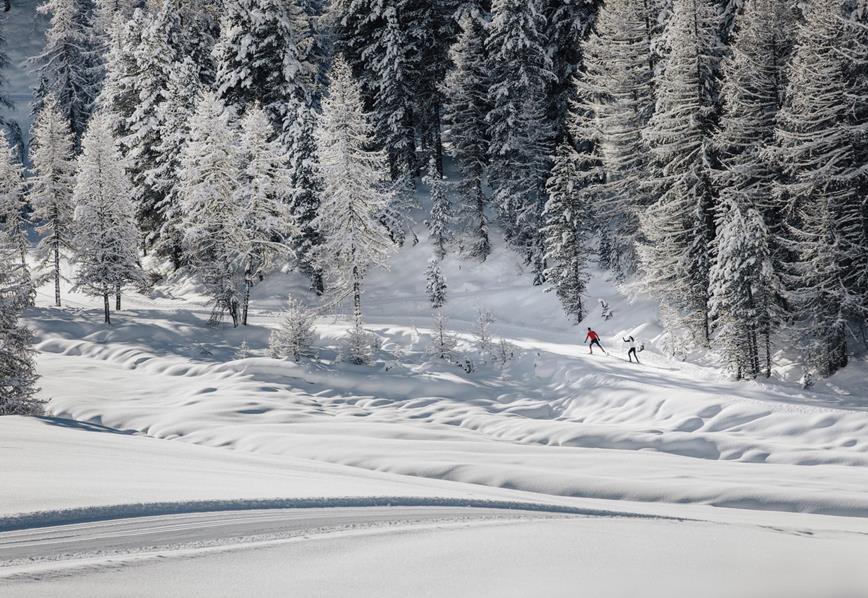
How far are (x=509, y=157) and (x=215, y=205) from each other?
17237mm

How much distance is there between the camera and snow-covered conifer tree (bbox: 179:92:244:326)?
30984mm

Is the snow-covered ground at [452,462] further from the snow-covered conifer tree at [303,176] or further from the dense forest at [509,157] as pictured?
the snow-covered conifer tree at [303,176]

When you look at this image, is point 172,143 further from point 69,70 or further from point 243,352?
point 69,70

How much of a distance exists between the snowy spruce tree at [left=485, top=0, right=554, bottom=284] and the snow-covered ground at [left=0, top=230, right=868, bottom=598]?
33.4 ft

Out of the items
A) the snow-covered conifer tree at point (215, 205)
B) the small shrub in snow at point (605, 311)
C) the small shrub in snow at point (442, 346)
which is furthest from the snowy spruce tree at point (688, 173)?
the snow-covered conifer tree at point (215, 205)

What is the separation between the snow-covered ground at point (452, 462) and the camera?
10.4ft

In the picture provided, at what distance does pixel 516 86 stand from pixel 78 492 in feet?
122

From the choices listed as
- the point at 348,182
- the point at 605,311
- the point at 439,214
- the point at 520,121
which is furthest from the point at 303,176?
the point at 605,311

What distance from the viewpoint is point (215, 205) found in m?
31.1

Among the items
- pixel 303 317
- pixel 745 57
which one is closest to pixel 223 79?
pixel 303 317

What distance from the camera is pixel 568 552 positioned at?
348 cm

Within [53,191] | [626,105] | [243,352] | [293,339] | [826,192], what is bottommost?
[243,352]

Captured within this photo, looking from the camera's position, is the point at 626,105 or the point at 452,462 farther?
the point at 626,105

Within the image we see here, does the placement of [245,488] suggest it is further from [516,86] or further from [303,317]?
[516,86]
